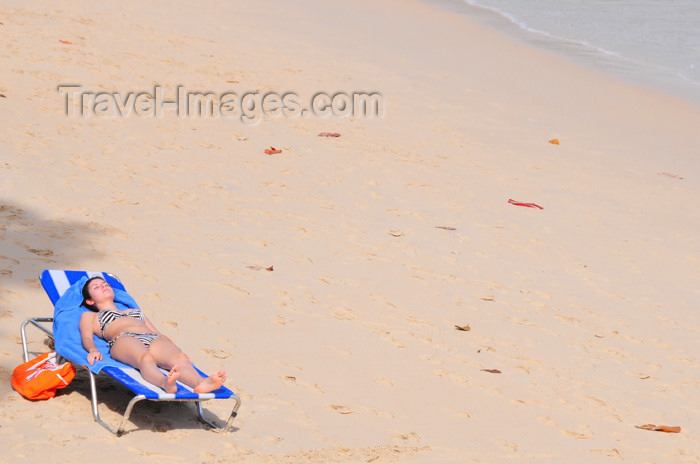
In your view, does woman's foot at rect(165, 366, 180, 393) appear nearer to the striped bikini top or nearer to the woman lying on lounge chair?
the woman lying on lounge chair

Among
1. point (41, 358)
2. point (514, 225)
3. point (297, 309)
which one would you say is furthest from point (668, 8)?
point (41, 358)

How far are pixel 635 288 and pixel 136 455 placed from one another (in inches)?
188

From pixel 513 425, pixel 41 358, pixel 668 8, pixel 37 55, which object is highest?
pixel 668 8

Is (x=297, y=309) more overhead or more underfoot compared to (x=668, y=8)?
more underfoot

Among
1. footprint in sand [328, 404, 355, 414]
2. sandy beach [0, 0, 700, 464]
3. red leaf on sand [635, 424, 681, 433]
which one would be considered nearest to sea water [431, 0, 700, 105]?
sandy beach [0, 0, 700, 464]

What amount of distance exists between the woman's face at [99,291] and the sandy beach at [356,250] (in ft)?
1.34

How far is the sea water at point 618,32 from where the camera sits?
15891 mm

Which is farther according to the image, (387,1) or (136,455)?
(387,1)

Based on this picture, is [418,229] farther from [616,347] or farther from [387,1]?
[387,1]

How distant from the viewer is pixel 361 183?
27.8 feet

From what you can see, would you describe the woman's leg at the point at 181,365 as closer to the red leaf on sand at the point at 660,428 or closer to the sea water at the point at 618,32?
the red leaf on sand at the point at 660,428

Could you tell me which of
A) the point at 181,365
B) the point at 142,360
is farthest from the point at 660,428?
the point at 142,360

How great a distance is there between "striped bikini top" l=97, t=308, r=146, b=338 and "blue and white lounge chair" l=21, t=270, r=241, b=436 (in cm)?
9

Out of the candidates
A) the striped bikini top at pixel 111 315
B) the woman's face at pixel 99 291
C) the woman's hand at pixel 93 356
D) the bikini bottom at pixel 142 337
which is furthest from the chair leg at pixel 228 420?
the woman's face at pixel 99 291
